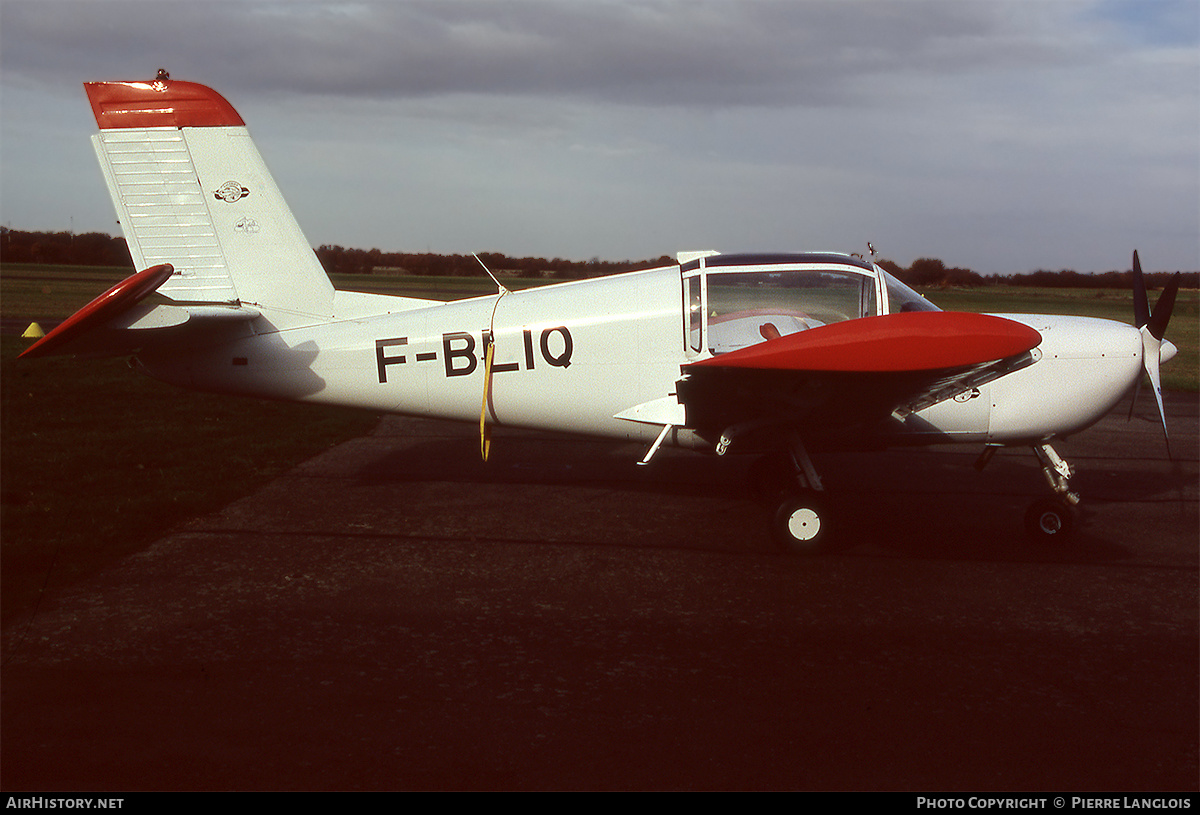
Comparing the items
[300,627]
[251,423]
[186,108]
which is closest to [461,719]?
[300,627]

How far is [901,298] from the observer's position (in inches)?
265

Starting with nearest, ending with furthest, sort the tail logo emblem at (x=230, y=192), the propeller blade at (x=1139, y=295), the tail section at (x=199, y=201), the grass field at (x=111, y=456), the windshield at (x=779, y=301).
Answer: the grass field at (x=111, y=456), the windshield at (x=779, y=301), the propeller blade at (x=1139, y=295), the tail section at (x=199, y=201), the tail logo emblem at (x=230, y=192)

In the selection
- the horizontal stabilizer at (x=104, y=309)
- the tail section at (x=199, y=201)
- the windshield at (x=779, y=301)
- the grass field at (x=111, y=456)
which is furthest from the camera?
the tail section at (x=199, y=201)

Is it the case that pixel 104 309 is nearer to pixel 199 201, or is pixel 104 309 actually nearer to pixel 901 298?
pixel 199 201

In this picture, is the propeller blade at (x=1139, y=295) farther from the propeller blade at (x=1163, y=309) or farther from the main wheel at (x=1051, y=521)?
the main wheel at (x=1051, y=521)

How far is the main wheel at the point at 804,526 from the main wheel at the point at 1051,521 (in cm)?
169

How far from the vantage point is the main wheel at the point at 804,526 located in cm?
629

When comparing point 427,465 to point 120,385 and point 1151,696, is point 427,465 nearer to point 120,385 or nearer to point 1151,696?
point 1151,696

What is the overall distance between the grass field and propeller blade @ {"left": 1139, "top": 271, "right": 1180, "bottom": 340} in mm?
6316

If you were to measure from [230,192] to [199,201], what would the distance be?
0.85 feet

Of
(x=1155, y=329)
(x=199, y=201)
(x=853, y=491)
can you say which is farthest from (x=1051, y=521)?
(x=199, y=201)

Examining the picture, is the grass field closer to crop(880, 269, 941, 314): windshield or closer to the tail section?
the tail section

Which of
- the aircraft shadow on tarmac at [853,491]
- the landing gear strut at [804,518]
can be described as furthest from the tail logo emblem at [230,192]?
the landing gear strut at [804,518]
